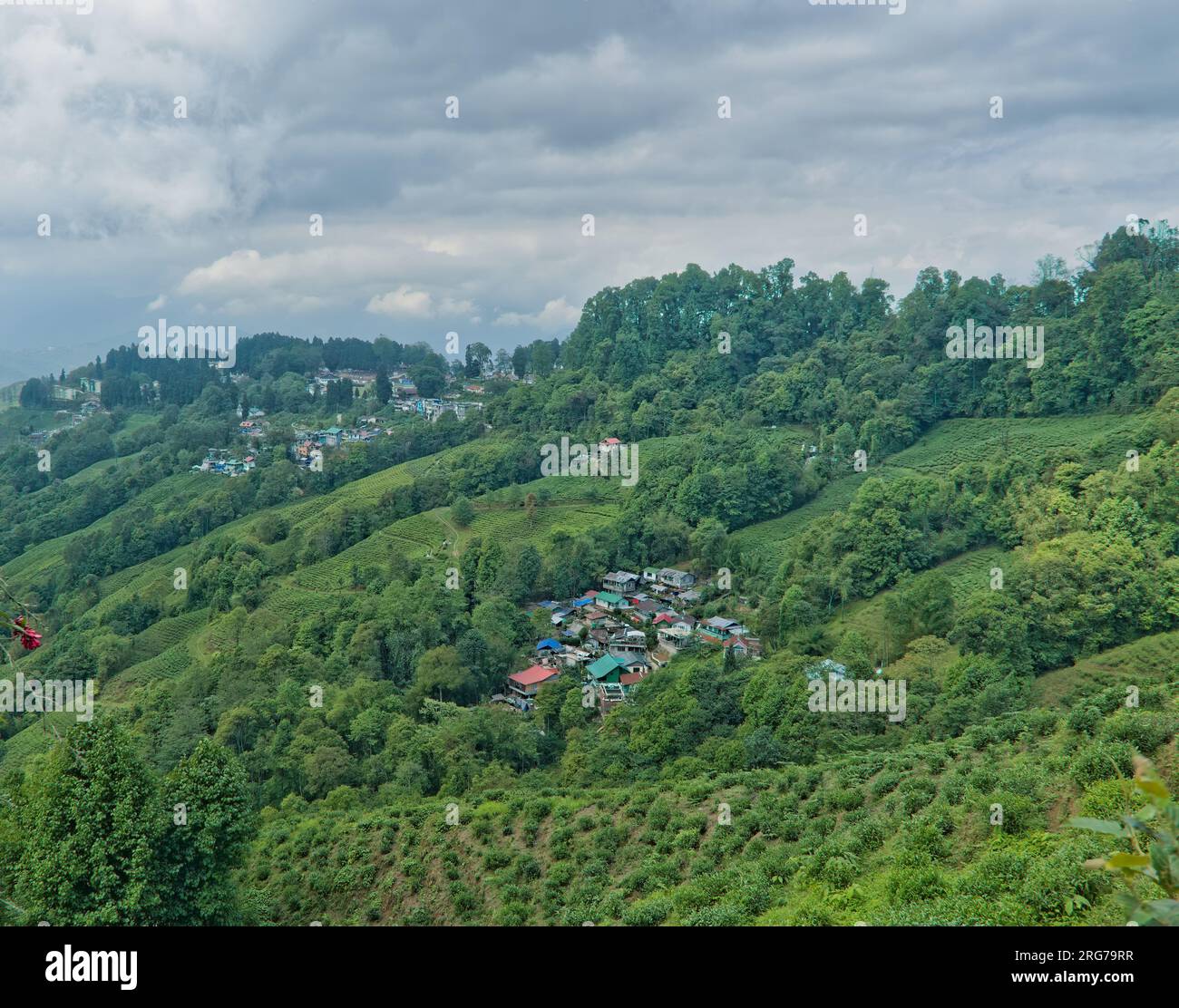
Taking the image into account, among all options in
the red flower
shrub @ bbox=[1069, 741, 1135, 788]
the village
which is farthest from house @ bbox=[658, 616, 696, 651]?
the village

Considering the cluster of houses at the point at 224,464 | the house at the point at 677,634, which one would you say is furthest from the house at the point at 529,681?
the cluster of houses at the point at 224,464

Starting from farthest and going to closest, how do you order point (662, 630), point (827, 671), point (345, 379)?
point (345, 379) < point (662, 630) < point (827, 671)

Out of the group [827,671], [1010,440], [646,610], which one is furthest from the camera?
[1010,440]

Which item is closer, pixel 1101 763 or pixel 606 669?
pixel 1101 763

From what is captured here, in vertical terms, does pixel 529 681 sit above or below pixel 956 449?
below

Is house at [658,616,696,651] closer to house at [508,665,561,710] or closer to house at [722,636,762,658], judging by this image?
house at [722,636,762,658]

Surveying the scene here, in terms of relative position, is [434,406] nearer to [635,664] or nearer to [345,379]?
[345,379]

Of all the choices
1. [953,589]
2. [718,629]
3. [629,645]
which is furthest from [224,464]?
[953,589]
